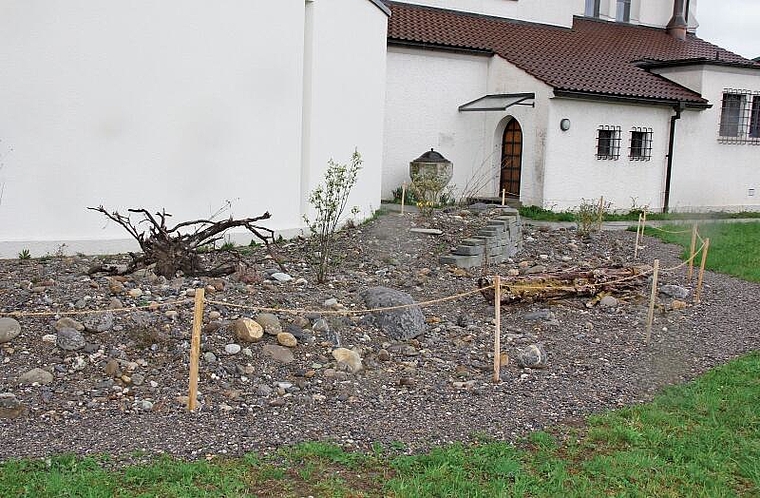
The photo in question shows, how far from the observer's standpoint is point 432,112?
18703 mm

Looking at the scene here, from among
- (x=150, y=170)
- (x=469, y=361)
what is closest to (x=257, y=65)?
(x=150, y=170)

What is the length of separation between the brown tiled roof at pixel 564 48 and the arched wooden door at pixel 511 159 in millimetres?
1527

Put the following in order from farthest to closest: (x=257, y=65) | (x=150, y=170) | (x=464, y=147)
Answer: (x=464, y=147), (x=257, y=65), (x=150, y=170)

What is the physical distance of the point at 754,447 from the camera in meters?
5.47

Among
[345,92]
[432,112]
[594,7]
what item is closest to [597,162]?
[432,112]

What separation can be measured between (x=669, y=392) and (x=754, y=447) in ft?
3.75

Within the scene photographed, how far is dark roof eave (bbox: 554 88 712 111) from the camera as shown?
17656mm

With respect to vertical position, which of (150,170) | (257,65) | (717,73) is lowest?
(150,170)

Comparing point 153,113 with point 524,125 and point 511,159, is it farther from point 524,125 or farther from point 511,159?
point 511,159

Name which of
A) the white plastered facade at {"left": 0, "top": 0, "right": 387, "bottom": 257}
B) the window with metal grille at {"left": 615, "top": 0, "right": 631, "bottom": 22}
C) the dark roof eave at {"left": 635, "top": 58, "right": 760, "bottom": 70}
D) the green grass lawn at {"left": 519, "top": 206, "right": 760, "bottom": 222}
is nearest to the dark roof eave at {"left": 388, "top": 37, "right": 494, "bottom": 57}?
the green grass lawn at {"left": 519, "top": 206, "right": 760, "bottom": 222}

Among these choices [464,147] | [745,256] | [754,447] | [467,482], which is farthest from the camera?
[464,147]

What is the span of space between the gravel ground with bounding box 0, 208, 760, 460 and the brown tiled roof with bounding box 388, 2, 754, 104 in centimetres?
983

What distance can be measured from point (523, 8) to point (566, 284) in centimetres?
1531

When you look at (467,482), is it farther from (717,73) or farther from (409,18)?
(717,73)
